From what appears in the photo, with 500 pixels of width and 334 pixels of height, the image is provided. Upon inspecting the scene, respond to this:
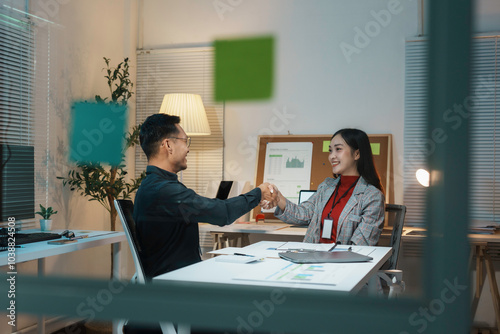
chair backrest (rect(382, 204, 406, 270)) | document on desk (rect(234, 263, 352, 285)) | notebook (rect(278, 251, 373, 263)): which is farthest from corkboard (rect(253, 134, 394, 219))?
document on desk (rect(234, 263, 352, 285))

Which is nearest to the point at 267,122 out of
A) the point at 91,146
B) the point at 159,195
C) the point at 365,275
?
the point at 91,146

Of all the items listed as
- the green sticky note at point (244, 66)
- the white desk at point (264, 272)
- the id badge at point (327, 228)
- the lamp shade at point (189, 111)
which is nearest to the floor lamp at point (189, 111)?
the lamp shade at point (189, 111)

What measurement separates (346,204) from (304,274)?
116cm

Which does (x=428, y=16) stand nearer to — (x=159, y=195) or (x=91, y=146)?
(x=159, y=195)

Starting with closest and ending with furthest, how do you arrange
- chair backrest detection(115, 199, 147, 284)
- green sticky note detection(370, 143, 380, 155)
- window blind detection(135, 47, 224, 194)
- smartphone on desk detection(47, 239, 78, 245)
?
chair backrest detection(115, 199, 147, 284) → smartphone on desk detection(47, 239, 78, 245) → green sticky note detection(370, 143, 380, 155) → window blind detection(135, 47, 224, 194)

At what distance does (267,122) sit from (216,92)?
549 mm

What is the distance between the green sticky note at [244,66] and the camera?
4.20 metres

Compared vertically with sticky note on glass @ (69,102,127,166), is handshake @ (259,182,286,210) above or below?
below

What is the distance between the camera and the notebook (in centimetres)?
173

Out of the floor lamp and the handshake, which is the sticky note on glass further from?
the handshake

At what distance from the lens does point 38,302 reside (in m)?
0.41

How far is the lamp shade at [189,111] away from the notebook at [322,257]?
80.1 inches

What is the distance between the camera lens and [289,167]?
383 centimetres

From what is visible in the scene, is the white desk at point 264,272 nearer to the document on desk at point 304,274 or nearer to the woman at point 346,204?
the document on desk at point 304,274
